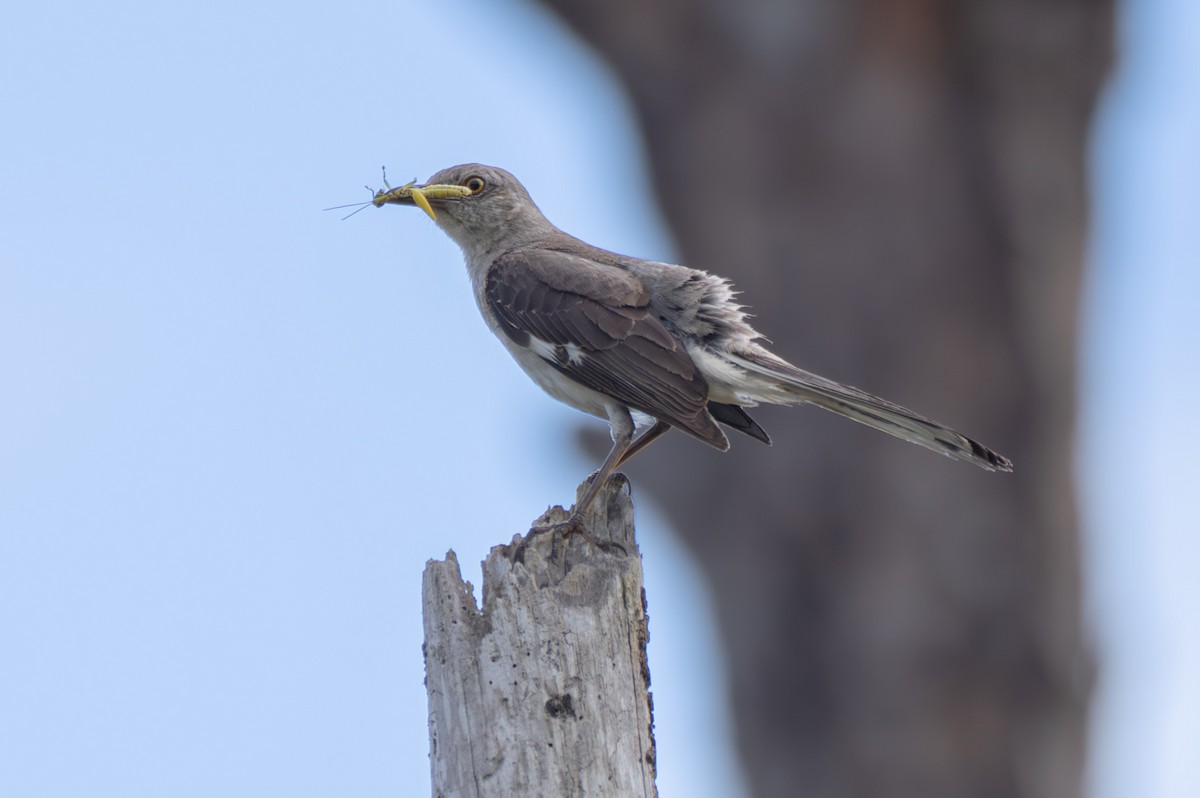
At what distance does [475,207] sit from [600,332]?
56.0 inches

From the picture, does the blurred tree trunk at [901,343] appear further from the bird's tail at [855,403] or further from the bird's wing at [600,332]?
the bird's tail at [855,403]

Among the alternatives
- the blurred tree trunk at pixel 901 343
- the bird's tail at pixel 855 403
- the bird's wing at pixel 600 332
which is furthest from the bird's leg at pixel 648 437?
the blurred tree trunk at pixel 901 343

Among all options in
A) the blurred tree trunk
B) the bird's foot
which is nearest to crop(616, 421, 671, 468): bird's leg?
the bird's foot

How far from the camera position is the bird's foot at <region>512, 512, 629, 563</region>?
4.63m

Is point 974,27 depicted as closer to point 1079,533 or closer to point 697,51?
point 697,51

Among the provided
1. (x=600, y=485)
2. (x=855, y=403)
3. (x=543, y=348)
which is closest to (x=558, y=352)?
(x=543, y=348)

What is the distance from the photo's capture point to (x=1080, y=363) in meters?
8.94

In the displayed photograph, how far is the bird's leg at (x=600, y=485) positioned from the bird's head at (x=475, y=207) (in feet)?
4.88

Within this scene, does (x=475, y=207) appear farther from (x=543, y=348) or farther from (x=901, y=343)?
(x=901, y=343)

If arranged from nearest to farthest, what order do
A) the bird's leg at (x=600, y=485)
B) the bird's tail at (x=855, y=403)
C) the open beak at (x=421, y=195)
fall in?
the bird's leg at (x=600, y=485), the bird's tail at (x=855, y=403), the open beak at (x=421, y=195)

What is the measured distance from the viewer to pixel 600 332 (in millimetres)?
6094

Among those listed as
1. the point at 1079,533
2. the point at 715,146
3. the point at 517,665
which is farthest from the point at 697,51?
the point at 517,665

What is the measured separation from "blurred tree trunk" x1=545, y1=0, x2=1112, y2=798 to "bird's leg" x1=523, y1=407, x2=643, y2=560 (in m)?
2.91

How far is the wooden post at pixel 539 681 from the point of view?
3.97 meters
